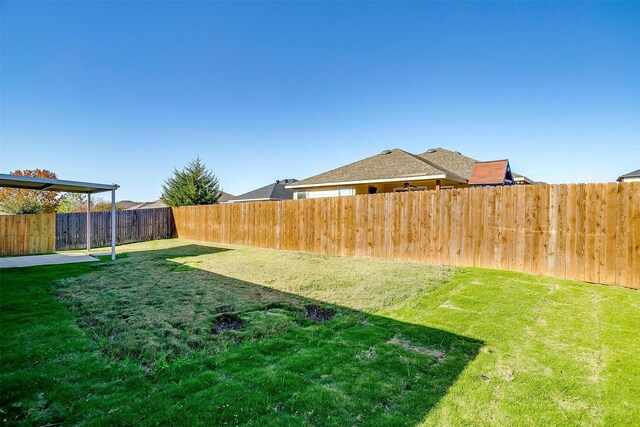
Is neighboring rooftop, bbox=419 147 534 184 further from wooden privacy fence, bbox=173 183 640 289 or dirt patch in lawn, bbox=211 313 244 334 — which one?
dirt patch in lawn, bbox=211 313 244 334

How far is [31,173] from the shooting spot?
34688 millimetres

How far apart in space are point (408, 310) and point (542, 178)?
31.9m

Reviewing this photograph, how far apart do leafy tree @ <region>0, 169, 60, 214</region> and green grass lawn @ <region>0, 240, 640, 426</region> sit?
2309 centimetres

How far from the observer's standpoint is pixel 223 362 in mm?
Result: 2896

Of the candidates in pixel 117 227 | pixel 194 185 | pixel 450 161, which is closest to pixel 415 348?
pixel 450 161

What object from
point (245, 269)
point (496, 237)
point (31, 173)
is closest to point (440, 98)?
point (496, 237)

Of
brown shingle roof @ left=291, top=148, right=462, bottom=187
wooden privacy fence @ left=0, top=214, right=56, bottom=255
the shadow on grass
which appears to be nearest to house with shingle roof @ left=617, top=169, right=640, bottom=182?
brown shingle roof @ left=291, top=148, right=462, bottom=187

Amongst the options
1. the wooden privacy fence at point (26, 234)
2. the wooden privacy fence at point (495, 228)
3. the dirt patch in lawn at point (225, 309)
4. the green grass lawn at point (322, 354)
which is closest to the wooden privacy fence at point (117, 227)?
the wooden privacy fence at point (26, 234)

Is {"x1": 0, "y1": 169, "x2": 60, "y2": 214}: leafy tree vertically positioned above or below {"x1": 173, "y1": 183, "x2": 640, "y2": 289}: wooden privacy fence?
above

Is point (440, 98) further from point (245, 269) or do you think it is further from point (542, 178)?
point (542, 178)

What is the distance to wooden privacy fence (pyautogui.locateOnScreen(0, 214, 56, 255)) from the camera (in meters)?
11.5

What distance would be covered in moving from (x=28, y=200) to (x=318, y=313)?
1293 inches

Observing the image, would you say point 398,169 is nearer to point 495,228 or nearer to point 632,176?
point 495,228

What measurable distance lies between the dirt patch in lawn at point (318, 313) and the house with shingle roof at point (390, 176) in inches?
366
